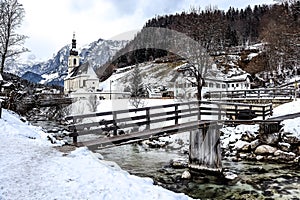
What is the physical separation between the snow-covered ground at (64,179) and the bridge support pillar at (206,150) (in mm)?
7505

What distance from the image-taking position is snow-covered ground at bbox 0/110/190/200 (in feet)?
18.1

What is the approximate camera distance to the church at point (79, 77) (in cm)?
7486

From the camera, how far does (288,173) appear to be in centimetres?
1359

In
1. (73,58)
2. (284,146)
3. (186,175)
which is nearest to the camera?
(186,175)

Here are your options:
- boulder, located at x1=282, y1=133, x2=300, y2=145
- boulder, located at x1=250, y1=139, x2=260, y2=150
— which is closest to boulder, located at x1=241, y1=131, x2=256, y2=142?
boulder, located at x1=250, y1=139, x2=260, y2=150

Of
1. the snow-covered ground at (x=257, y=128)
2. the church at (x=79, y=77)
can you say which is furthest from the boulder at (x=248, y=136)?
the church at (x=79, y=77)

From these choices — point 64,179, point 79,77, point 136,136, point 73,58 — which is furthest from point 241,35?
point 64,179

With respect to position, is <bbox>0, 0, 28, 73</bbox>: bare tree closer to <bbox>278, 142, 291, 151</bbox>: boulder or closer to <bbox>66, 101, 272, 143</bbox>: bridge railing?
<bbox>66, 101, 272, 143</bbox>: bridge railing

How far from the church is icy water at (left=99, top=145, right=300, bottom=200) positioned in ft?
173

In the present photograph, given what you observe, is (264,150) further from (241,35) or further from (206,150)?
(241,35)

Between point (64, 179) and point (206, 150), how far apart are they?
9.30 meters

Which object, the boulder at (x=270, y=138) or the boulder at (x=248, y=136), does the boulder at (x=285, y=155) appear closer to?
the boulder at (x=270, y=138)

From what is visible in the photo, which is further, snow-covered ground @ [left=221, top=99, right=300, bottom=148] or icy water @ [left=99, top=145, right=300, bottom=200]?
snow-covered ground @ [left=221, top=99, right=300, bottom=148]

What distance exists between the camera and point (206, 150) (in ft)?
46.6
